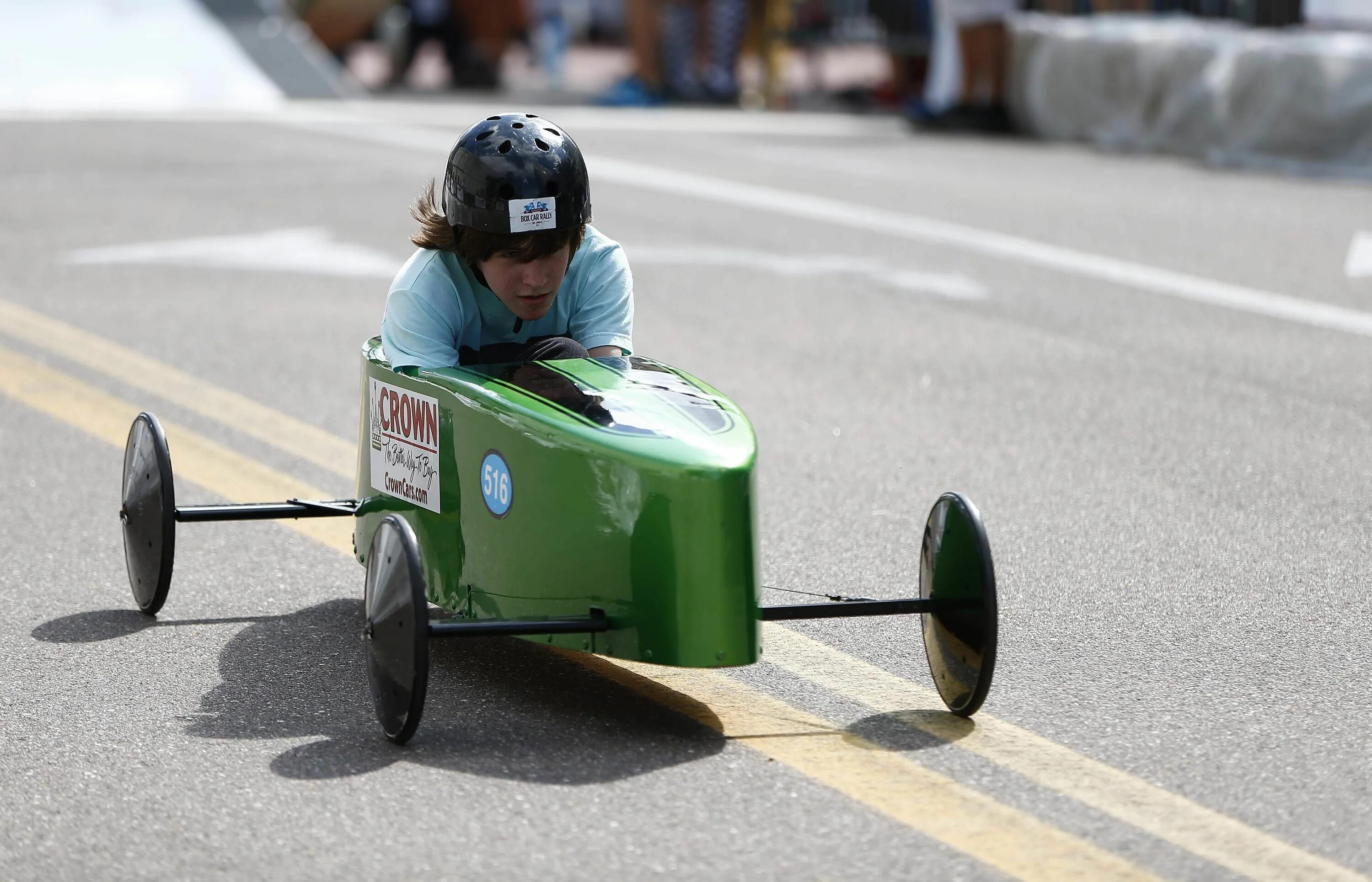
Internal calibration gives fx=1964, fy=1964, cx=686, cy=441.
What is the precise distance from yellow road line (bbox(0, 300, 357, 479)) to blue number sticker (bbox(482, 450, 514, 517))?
195 cm

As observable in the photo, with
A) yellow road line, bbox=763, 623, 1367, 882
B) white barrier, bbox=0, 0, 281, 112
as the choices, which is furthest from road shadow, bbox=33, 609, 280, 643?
white barrier, bbox=0, 0, 281, 112

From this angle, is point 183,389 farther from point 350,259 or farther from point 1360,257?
point 1360,257

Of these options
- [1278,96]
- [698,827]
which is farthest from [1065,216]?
[698,827]

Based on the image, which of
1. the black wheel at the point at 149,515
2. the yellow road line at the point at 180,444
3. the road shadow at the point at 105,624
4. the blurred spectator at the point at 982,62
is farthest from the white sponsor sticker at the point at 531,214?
the blurred spectator at the point at 982,62

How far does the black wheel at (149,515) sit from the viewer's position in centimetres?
484

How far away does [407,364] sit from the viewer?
4.57 metres

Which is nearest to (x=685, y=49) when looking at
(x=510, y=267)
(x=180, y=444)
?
(x=180, y=444)

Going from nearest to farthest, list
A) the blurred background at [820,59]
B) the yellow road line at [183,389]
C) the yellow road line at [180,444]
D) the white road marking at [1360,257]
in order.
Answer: the yellow road line at [180,444], the yellow road line at [183,389], the white road marking at [1360,257], the blurred background at [820,59]

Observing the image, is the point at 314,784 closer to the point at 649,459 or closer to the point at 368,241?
the point at 649,459

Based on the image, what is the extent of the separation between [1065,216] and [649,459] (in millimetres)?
9188

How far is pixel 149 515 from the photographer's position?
492cm

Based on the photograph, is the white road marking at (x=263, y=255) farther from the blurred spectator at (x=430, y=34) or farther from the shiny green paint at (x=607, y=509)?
the blurred spectator at (x=430, y=34)

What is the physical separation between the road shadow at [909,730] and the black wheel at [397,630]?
2.99 feet

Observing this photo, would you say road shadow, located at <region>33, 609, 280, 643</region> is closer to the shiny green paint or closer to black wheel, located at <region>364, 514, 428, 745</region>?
the shiny green paint
